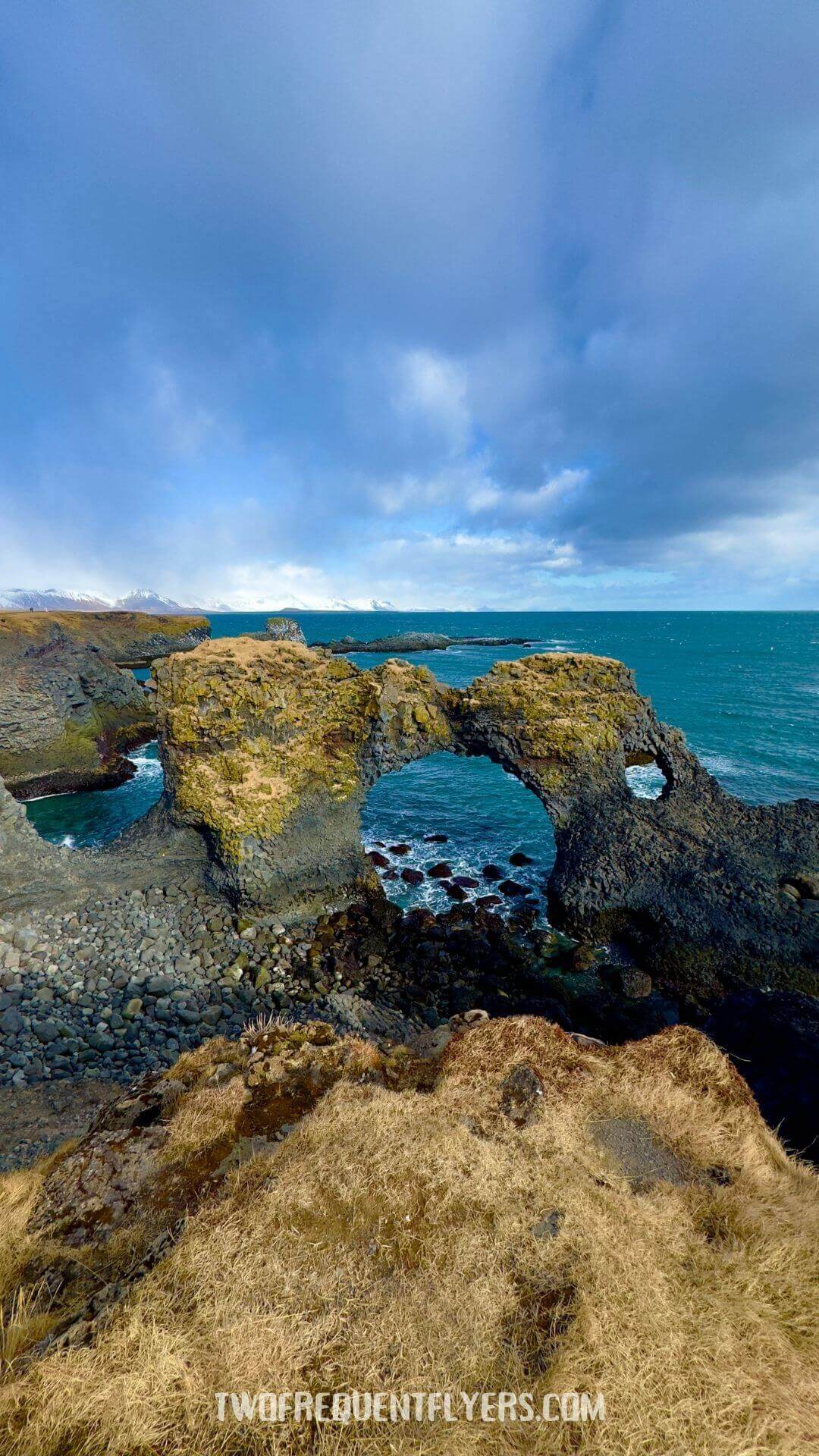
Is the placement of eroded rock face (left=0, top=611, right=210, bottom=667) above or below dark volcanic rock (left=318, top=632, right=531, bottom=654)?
above

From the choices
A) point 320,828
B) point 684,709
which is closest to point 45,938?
point 320,828

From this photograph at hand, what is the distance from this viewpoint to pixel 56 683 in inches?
1598

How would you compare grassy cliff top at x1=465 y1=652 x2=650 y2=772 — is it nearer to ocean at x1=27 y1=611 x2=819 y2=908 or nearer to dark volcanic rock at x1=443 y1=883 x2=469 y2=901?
ocean at x1=27 y1=611 x2=819 y2=908

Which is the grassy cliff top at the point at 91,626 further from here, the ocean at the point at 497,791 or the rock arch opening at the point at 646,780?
the rock arch opening at the point at 646,780

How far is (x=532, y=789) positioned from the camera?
26.3 meters

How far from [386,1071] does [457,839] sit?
22.8 meters

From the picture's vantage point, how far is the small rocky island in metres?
4.73

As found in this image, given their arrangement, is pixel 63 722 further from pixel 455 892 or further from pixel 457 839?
pixel 455 892

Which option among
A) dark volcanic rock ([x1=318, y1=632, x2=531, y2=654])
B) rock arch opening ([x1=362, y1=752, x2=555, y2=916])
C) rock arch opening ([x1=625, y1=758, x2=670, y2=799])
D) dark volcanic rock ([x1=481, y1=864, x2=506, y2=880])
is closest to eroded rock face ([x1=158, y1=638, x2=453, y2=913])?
rock arch opening ([x1=362, y1=752, x2=555, y2=916])

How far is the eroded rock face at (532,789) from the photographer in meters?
21.3

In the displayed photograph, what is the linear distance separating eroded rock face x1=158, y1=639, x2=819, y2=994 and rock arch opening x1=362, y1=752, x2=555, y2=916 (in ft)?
8.97

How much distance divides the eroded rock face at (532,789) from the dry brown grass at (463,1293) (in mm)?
15039

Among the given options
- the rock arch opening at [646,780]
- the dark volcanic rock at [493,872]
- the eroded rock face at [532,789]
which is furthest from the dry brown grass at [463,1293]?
the rock arch opening at [646,780]

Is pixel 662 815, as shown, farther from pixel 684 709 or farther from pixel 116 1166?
pixel 684 709
